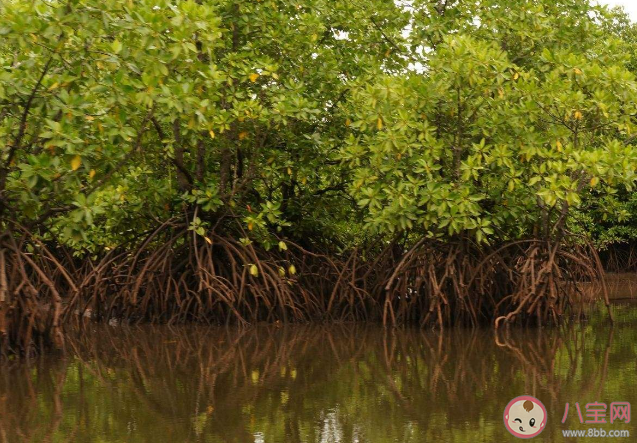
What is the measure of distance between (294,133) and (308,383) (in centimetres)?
442

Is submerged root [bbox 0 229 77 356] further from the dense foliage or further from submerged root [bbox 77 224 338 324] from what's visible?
submerged root [bbox 77 224 338 324]

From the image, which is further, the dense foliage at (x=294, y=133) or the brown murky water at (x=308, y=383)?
the dense foliage at (x=294, y=133)

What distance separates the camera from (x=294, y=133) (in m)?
10.8

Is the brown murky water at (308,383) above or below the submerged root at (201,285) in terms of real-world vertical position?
below

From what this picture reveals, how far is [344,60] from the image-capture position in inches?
437

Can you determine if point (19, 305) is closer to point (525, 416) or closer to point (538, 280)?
point (525, 416)

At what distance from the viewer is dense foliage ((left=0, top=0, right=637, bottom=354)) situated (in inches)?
293

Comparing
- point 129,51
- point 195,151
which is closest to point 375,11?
point 195,151

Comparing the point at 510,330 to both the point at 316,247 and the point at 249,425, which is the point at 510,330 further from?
the point at 249,425

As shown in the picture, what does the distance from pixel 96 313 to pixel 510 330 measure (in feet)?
14.7

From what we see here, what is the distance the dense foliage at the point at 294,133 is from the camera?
7453mm

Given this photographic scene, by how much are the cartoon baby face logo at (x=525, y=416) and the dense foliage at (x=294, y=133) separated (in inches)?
121

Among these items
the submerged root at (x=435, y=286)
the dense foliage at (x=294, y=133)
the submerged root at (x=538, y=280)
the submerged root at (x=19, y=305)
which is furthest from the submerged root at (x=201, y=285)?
the submerged root at (x=19, y=305)

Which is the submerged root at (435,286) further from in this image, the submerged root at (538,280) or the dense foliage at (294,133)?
the submerged root at (538,280)
